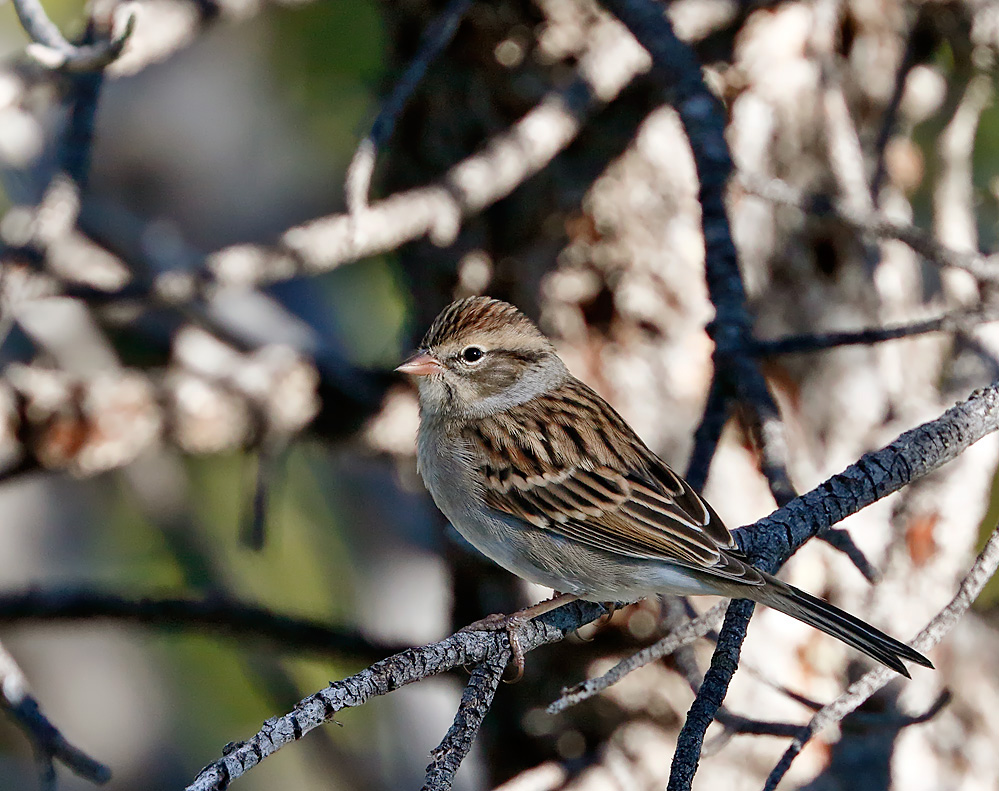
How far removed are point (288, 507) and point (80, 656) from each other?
0.98 metres

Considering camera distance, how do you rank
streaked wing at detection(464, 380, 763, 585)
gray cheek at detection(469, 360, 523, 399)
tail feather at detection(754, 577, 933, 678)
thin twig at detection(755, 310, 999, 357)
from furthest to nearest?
gray cheek at detection(469, 360, 523, 399) < streaked wing at detection(464, 380, 763, 585) < thin twig at detection(755, 310, 999, 357) < tail feather at detection(754, 577, 933, 678)

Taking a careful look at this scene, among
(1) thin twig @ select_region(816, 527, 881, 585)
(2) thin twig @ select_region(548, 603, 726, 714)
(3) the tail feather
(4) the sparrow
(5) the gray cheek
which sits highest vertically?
(5) the gray cheek

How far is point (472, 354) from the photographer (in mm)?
2316

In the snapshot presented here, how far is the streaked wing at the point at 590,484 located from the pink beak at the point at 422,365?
153mm

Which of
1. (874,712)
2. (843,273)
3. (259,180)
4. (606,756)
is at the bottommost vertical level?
(606,756)

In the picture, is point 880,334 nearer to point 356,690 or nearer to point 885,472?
point 885,472

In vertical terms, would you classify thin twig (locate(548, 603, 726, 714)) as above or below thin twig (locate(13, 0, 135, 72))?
below

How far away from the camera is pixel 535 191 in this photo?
268cm

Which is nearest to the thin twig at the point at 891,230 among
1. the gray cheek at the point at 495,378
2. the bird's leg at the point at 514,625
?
the gray cheek at the point at 495,378

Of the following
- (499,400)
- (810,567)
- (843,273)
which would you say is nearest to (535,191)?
(499,400)

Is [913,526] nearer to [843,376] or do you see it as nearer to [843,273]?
[843,376]

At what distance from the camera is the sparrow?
1.82 m

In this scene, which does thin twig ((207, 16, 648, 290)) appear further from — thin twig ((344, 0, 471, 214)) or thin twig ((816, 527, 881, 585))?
thin twig ((816, 527, 881, 585))

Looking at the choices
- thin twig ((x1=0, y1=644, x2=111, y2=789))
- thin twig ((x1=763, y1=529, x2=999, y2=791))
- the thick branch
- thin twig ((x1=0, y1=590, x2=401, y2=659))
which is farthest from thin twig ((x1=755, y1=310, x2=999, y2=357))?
thin twig ((x1=0, y1=644, x2=111, y2=789))
